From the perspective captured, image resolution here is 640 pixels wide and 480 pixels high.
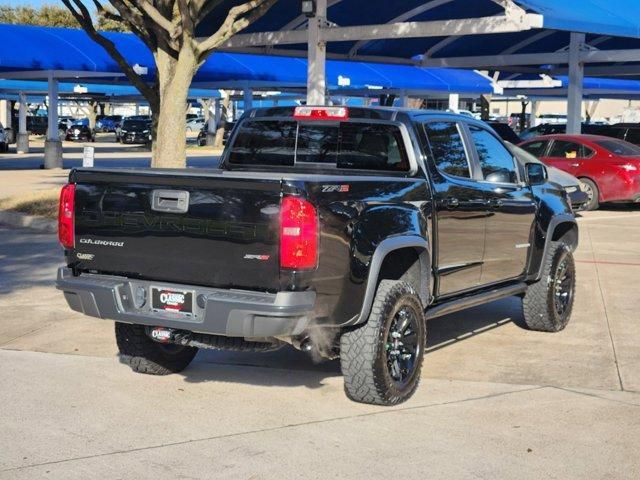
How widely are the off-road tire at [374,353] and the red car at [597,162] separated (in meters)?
14.6

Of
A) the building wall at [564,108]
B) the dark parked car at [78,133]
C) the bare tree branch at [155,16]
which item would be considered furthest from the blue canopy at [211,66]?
the building wall at [564,108]

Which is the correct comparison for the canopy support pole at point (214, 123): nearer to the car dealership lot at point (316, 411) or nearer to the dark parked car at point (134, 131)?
the dark parked car at point (134, 131)

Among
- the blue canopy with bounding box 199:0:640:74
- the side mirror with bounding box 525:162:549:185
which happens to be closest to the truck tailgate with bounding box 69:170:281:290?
the side mirror with bounding box 525:162:549:185

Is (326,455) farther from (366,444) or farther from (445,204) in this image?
(445,204)

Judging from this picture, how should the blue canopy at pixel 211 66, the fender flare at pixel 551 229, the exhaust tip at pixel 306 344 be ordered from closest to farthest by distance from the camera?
the exhaust tip at pixel 306 344, the fender flare at pixel 551 229, the blue canopy at pixel 211 66

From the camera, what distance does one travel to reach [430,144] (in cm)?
725

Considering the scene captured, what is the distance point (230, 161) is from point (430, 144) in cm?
160

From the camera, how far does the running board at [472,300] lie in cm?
717

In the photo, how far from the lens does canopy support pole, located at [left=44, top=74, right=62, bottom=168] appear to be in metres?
32.2

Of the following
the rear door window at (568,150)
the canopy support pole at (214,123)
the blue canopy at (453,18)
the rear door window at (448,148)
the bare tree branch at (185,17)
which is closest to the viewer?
the rear door window at (448,148)

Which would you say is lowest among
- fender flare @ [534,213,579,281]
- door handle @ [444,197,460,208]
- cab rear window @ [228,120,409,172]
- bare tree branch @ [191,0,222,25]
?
fender flare @ [534,213,579,281]

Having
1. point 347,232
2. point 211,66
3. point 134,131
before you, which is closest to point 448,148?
point 347,232

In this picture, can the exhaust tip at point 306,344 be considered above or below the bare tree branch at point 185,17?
below

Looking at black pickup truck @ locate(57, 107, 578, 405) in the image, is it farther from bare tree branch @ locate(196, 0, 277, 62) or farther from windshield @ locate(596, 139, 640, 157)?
windshield @ locate(596, 139, 640, 157)
